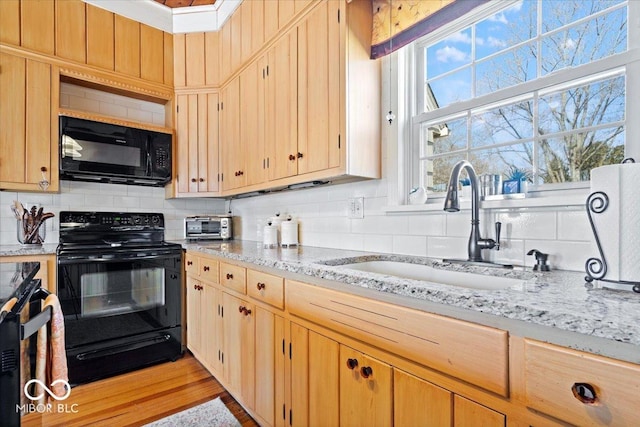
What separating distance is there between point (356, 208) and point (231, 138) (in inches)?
54.0

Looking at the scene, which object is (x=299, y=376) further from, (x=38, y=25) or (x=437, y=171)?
(x=38, y=25)

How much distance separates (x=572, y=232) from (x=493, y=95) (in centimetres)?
71

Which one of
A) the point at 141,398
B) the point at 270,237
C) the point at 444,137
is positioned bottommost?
the point at 141,398

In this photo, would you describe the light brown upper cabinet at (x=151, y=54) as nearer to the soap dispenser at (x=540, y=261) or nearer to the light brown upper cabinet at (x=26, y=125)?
the light brown upper cabinet at (x=26, y=125)

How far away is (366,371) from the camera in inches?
40.7

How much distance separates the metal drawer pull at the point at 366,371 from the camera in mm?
1021

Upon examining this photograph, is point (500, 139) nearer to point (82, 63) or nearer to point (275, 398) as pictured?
point (275, 398)

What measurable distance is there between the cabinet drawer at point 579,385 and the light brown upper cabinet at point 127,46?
3.32 meters

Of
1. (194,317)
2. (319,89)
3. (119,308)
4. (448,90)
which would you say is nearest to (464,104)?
(448,90)

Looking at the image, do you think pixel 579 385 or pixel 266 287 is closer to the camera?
pixel 579 385

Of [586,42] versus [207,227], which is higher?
[586,42]

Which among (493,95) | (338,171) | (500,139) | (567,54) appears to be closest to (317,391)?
(338,171)

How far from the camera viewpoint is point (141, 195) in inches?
120

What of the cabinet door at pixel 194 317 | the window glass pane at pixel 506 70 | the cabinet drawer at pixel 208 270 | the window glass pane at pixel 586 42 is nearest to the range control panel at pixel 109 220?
the cabinet door at pixel 194 317
